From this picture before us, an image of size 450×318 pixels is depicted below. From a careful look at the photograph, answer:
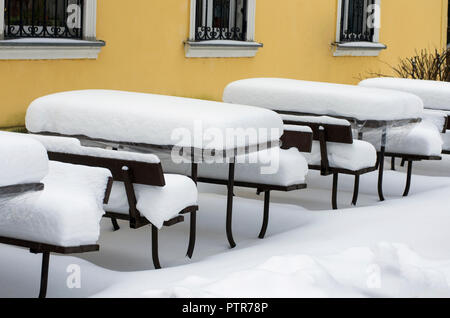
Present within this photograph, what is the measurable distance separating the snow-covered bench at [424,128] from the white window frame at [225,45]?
1810mm

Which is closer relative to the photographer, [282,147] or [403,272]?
[403,272]

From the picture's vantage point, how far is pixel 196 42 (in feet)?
35.9

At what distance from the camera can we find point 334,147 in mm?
7855

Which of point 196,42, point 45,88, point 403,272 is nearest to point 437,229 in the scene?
point 403,272

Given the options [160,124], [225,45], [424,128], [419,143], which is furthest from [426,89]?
[160,124]

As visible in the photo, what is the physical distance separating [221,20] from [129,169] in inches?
243

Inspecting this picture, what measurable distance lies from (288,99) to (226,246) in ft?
7.31

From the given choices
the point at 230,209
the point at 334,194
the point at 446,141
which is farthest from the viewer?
the point at 446,141

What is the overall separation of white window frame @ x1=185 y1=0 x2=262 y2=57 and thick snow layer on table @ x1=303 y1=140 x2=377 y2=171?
3399 millimetres

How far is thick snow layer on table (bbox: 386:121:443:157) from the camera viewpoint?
29.2 feet

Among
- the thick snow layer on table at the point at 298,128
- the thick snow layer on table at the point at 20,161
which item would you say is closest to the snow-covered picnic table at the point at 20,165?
the thick snow layer on table at the point at 20,161

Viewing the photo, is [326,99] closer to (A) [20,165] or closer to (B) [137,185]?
(B) [137,185]

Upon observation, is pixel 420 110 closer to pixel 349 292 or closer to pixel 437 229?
pixel 437 229

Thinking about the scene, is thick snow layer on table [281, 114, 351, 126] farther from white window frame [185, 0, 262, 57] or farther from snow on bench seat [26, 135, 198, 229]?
white window frame [185, 0, 262, 57]
